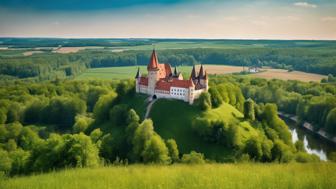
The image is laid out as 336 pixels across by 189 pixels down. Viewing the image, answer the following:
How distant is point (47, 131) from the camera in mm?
68062

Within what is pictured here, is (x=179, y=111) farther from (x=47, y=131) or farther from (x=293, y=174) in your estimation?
(x=293, y=174)

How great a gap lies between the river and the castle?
19.6 m

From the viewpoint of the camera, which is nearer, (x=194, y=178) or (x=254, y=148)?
(x=194, y=178)

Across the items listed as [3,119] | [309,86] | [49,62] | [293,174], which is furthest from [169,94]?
[49,62]

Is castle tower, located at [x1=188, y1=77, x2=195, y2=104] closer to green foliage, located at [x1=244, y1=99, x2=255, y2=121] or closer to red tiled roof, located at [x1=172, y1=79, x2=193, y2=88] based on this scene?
red tiled roof, located at [x1=172, y1=79, x2=193, y2=88]

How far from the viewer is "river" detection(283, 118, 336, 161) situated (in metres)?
55.3

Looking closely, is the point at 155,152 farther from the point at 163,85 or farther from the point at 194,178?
the point at 194,178

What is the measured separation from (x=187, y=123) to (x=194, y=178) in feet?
128

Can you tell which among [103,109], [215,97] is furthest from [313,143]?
[103,109]

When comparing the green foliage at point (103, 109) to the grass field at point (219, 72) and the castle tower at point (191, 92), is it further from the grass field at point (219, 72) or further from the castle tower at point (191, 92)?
the grass field at point (219, 72)

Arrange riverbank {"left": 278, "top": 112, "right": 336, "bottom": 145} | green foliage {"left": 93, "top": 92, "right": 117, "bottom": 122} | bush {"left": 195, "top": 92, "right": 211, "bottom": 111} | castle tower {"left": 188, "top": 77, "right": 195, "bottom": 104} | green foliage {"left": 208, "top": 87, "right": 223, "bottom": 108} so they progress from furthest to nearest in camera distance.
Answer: riverbank {"left": 278, "top": 112, "right": 336, "bottom": 145}, green foliage {"left": 93, "top": 92, "right": 117, "bottom": 122}, green foliage {"left": 208, "top": 87, "right": 223, "bottom": 108}, castle tower {"left": 188, "top": 77, "right": 195, "bottom": 104}, bush {"left": 195, "top": 92, "right": 211, "bottom": 111}

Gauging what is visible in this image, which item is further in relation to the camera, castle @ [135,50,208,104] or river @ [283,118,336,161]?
river @ [283,118,336,161]

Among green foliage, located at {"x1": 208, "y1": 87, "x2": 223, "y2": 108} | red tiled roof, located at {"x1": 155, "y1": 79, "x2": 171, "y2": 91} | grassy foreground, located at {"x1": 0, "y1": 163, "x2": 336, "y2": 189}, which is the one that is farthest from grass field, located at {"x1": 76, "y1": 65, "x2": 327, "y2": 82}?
grassy foreground, located at {"x1": 0, "y1": 163, "x2": 336, "y2": 189}

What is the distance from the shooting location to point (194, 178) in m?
11.6
